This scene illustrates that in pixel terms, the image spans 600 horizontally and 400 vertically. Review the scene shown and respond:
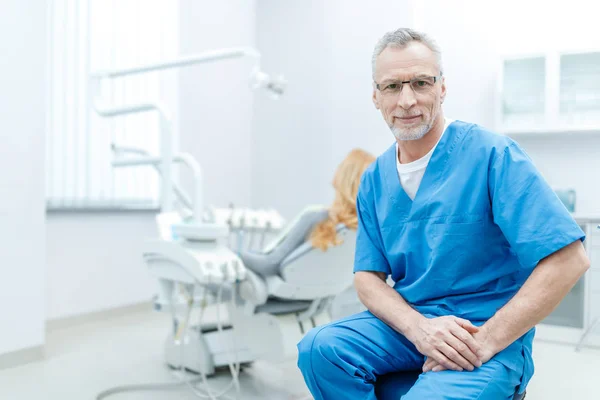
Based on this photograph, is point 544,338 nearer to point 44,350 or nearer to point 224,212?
point 224,212

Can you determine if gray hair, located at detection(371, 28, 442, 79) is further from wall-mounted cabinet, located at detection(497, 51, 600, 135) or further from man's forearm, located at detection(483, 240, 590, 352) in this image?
wall-mounted cabinet, located at detection(497, 51, 600, 135)

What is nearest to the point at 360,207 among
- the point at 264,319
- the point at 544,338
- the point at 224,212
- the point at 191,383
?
the point at 264,319

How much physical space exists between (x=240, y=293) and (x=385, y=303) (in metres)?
1.13

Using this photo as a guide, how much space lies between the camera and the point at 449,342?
3.38 ft

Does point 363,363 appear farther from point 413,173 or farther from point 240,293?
point 240,293

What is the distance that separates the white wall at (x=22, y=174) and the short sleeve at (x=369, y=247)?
1.83 metres

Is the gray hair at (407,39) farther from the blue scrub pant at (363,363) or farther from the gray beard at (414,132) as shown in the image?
the blue scrub pant at (363,363)

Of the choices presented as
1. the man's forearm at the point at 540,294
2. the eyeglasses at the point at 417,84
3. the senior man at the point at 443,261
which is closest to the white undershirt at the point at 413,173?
the senior man at the point at 443,261

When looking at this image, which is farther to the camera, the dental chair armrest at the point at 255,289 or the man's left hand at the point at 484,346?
the dental chair armrest at the point at 255,289

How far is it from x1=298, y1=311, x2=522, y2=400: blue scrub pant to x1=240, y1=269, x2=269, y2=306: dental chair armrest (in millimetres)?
943

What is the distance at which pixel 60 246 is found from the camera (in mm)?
3291

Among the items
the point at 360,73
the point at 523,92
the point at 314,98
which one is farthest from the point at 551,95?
the point at 314,98

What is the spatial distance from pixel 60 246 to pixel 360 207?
8.22 feet

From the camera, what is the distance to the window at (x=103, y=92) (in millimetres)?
3256
